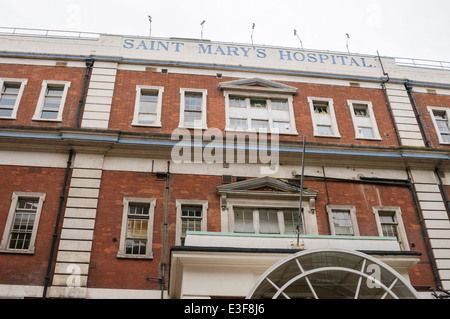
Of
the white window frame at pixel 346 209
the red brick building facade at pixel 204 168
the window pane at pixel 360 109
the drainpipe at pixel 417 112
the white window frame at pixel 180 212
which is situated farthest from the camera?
the window pane at pixel 360 109

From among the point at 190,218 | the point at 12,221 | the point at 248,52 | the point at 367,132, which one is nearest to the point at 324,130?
the point at 367,132

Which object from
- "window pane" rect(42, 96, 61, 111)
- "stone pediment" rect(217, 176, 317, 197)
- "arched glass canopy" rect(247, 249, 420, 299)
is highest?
"window pane" rect(42, 96, 61, 111)

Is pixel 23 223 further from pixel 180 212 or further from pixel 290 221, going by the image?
pixel 290 221

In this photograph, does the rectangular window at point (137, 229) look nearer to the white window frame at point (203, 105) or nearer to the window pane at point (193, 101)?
the white window frame at point (203, 105)

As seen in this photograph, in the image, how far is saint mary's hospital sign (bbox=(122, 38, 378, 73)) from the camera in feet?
66.7

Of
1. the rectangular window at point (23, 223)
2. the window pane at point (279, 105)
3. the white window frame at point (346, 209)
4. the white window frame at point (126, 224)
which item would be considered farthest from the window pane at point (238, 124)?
the rectangular window at point (23, 223)

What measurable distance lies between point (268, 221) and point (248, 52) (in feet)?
29.8

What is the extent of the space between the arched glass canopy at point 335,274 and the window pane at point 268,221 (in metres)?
4.78

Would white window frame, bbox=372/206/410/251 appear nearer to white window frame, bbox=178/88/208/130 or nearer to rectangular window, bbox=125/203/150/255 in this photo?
white window frame, bbox=178/88/208/130

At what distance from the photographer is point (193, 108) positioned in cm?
1889

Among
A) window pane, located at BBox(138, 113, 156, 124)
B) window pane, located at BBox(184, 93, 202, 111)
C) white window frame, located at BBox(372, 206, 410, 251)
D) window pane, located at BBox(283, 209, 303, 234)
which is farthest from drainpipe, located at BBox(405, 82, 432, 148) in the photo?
window pane, located at BBox(138, 113, 156, 124)

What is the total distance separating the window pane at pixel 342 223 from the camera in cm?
1648

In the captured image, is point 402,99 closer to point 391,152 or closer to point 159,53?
point 391,152

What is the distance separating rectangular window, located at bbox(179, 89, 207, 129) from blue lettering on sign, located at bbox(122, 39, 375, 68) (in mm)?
2545
